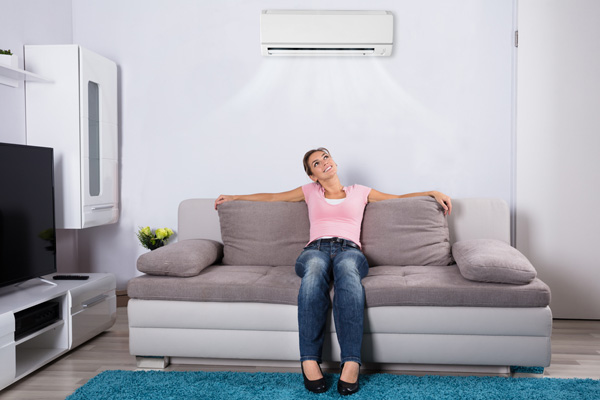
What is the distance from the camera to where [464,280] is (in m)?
2.52

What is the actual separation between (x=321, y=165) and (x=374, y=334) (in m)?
1.02

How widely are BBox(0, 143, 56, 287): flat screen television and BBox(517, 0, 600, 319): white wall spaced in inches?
115

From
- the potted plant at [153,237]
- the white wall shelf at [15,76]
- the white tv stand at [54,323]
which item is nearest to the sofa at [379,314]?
the white tv stand at [54,323]

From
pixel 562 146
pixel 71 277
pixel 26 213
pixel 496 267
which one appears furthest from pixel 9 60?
pixel 562 146

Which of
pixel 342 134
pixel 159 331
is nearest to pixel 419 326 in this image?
pixel 159 331

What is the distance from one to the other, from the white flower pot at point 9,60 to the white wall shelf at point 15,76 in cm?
3

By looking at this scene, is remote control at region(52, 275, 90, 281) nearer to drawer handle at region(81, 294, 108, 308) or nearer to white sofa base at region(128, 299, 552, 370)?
drawer handle at region(81, 294, 108, 308)

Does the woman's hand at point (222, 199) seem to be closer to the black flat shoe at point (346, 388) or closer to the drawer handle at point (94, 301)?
the drawer handle at point (94, 301)

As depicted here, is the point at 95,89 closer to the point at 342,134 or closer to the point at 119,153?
the point at 119,153

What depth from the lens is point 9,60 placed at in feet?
9.31

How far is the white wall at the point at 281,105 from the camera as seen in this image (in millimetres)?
3564

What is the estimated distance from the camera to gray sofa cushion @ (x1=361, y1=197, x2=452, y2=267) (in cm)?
301

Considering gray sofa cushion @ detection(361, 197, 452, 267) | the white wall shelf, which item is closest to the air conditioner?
gray sofa cushion @ detection(361, 197, 452, 267)

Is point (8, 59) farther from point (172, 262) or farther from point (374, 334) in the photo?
point (374, 334)
